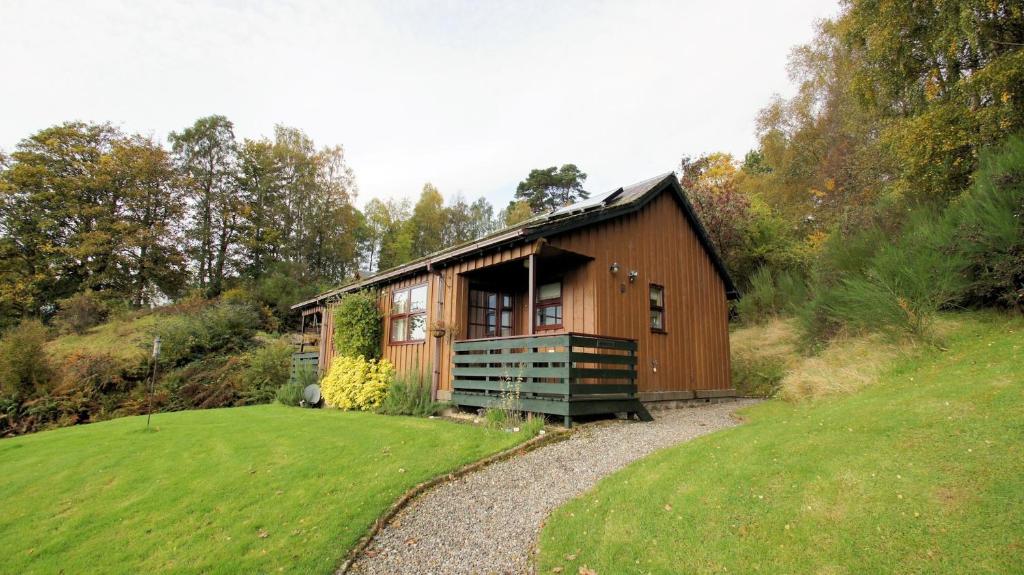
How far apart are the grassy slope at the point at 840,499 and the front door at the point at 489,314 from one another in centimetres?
611

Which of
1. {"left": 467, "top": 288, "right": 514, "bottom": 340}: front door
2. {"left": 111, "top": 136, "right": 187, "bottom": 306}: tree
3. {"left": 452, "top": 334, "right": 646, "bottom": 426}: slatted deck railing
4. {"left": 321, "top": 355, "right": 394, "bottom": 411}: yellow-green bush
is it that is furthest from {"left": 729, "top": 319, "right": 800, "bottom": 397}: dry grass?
{"left": 111, "top": 136, "right": 187, "bottom": 306}: tree

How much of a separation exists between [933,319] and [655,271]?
493 cm

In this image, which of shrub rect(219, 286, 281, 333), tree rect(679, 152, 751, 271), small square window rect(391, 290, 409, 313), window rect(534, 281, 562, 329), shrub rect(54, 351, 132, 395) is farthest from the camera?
shrub rect(219, 286, 281, 333)

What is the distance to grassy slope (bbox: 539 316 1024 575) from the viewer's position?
2.69 metres

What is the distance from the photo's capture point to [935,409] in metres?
4.36

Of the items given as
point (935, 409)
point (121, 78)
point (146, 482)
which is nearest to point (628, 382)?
point (935, 409)

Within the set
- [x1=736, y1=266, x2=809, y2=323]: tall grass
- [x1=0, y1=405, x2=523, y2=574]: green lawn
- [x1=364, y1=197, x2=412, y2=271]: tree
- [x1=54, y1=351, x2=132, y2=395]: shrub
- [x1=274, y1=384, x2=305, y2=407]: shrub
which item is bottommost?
[x1=0, y1=405, x2=523, y2=574]: green lawn

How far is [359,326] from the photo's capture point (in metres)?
12.0

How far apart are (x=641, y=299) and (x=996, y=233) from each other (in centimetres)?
570

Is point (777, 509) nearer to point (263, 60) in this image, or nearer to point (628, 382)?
point (628, 382)

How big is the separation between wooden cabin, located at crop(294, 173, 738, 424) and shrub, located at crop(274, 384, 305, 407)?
376 cm

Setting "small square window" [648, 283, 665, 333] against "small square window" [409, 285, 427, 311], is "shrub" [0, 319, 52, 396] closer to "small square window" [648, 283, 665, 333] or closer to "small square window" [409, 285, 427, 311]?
"small square window" [409, 285, 427, 311]

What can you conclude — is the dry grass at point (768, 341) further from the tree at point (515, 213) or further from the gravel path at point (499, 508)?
the tree at point (515, 213)

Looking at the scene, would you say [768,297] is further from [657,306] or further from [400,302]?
[400,302]
